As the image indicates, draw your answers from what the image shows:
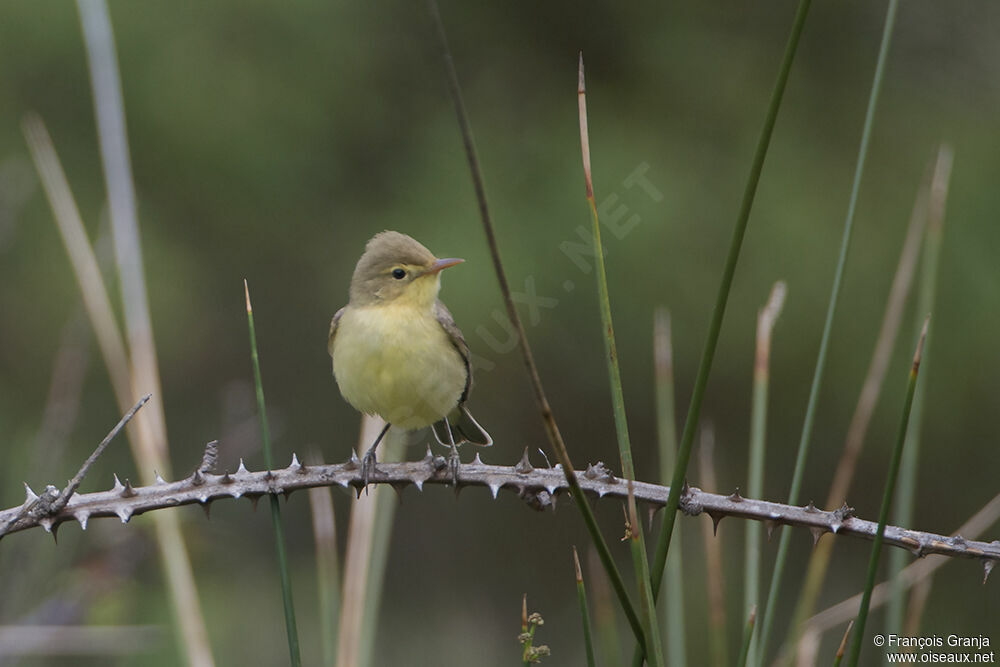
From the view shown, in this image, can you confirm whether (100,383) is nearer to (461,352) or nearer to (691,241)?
(691,241)

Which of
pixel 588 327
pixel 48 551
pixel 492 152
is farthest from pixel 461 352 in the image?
pixel 492 152

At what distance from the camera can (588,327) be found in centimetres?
862

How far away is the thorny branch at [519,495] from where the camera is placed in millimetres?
1743

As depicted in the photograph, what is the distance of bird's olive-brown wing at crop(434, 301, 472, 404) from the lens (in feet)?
12.0

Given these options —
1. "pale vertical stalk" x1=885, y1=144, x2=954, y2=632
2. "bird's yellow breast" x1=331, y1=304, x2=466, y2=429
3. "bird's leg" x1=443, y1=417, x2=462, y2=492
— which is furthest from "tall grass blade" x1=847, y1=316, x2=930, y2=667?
"bird's yellow breast" x1=331, y1=304, x2=466, y2=429

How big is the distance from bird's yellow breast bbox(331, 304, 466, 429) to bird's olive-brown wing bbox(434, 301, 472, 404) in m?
0.02

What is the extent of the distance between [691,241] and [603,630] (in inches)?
269

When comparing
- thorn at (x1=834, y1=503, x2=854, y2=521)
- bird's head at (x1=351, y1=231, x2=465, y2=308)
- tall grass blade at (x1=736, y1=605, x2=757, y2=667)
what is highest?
bird's head at (x1=351, y1=231, x2=465, y2=308)

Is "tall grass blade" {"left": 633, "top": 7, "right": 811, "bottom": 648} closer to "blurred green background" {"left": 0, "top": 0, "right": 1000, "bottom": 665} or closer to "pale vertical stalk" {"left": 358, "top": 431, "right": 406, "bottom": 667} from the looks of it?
"pale vertical stalk" {"left": 358, "top": 431, "right": 406, "bottom": 667}

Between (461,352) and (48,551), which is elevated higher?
→ (461,352)

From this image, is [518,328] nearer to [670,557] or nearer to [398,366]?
[670,557]

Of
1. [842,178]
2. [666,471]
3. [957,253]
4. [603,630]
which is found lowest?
[603,630]

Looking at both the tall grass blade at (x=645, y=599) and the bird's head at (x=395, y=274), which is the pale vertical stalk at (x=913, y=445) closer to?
the tall grass blade at (x=645, y=599)

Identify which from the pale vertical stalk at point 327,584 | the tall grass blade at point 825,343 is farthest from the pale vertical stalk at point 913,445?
the pale vertical stalk at point 327,584
